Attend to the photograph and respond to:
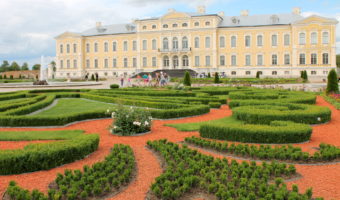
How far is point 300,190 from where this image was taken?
170 inches

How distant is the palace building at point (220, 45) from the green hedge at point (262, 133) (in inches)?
1316

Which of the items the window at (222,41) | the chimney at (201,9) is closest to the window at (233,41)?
the window at (222,41)

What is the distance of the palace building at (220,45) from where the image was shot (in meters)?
39.2

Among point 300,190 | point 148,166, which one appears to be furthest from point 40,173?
point 300,190

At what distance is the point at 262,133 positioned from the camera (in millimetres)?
6668

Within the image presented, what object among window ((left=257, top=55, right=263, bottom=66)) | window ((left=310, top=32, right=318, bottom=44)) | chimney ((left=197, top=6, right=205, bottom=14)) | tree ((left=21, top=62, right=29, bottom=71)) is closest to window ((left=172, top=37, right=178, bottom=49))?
chimney ((left=197, top=6, right=205, bottom=14))

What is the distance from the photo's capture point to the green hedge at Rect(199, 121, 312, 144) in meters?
6.66

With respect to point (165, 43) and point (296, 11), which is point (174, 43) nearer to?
point (165, 43)

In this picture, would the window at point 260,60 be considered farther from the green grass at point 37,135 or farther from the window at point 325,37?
the green grass at point 37,135

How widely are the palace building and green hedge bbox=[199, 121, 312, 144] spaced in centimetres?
3344

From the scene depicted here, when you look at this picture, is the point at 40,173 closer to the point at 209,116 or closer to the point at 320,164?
the point at 320,164

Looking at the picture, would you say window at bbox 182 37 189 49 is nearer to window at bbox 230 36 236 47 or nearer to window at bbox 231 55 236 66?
window at bbox 230 36 236 47

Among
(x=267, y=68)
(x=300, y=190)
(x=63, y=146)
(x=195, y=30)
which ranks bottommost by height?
(x=300, y=190)

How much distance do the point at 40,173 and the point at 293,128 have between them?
5027mm
